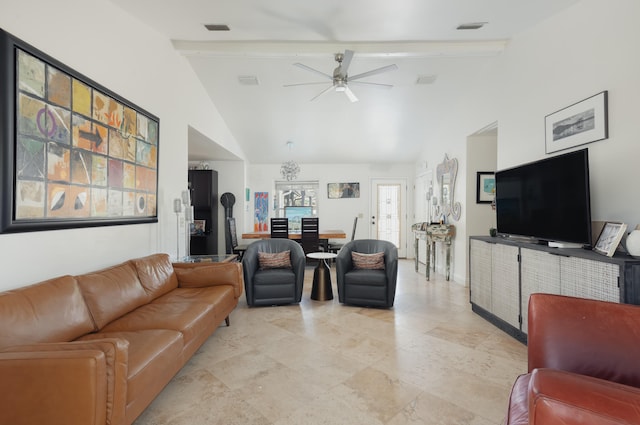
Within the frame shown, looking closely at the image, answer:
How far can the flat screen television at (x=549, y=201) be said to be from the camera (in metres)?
2.27

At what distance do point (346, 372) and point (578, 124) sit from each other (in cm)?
288

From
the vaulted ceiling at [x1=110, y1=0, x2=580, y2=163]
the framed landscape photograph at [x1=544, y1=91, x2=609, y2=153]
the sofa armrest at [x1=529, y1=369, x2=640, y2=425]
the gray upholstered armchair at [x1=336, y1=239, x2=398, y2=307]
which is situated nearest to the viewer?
the sofa armrest at [x1=529, y1=369, x2=640, y2=425]

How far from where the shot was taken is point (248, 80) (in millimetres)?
4453

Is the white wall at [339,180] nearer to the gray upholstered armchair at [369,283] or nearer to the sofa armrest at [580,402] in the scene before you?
the gray upholstered armchair at [369,283]

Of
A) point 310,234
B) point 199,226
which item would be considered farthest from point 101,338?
point 199,226

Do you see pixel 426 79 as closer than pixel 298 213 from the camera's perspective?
Yes

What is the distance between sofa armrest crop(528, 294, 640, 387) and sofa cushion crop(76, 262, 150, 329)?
2.58 m

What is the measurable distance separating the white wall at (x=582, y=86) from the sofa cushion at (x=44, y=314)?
3.83 meters

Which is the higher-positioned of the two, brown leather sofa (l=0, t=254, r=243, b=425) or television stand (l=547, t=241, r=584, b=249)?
television stand (l=547, t=241, r=584, b=249)

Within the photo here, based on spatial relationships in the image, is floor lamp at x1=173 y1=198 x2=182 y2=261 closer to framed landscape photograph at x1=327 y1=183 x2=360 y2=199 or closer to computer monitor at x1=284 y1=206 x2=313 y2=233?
computer monitor at x1=284 y1=206 x2=313 y2=233

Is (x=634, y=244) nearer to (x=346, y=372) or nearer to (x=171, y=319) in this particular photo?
(x=346, y=372)

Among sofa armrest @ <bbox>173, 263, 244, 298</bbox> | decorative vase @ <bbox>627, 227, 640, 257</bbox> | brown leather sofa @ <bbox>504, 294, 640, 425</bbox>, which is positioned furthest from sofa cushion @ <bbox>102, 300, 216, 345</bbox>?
decorative vase @ <bbox>627, 227, 640, 257</bbox>

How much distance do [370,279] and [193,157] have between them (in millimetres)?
4843

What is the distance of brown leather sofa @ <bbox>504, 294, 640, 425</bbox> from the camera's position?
0.94 m
